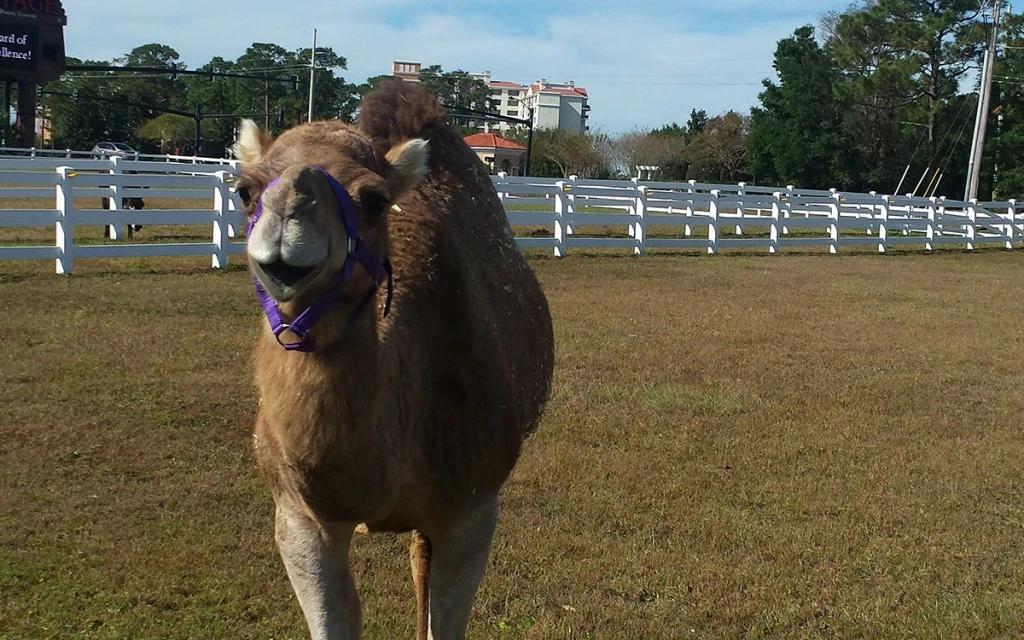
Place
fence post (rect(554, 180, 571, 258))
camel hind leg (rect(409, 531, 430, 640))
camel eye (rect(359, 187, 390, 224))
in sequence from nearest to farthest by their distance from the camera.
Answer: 1. camel eye (rect(359, 187, 390, 224))
2. camel hind leg (rect(409, 531, 430, 640))
3. fence post (rect(554, 180, 571, 258))

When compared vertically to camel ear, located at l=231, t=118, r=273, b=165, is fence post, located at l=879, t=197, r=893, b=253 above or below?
below

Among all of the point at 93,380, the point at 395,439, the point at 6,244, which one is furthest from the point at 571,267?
the point at 395,439

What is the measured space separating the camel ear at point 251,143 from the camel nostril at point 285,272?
675 millimetres

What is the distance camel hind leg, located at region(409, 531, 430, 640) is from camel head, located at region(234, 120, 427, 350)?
1.60 meters

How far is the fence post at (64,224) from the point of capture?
13.2m

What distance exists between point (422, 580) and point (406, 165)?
198 cm

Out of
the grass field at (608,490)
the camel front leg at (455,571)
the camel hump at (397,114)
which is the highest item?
the camel hump at (397,114)

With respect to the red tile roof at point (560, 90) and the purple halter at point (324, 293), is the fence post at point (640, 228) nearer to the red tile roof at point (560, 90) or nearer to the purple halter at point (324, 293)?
the purple halter at point (324, 293)

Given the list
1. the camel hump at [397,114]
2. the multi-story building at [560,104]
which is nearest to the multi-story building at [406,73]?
the camel hump at [397,114]

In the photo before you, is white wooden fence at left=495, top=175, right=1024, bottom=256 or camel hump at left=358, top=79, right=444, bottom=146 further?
white wooden fence at left=495, top=175, right=1024, bottom=256

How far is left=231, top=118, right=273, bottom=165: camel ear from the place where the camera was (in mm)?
3076

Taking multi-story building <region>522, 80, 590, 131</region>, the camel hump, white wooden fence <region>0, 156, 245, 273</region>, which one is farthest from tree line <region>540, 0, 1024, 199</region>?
multi-story building <region>522, 80, 590, 131</region>

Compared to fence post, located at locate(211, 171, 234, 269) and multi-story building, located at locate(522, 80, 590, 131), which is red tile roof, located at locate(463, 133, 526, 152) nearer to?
fence post, located at locate(211, 171, 234, 269)

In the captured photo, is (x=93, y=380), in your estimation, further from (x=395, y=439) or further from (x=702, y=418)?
(x=395, y=439)
